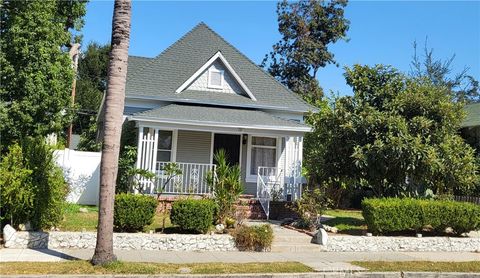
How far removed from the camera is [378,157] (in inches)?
515

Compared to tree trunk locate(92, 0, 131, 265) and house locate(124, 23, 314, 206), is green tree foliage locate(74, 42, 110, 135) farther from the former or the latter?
tree trunk locate(92, 0, 131, 265)

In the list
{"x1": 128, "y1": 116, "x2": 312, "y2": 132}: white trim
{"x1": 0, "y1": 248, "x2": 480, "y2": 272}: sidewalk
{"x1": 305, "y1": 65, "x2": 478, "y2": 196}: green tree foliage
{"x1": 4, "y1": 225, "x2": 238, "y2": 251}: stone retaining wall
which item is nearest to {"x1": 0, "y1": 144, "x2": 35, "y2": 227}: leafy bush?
{"x1": 4, "y1": 225, "x2": 238, "y2": 251}: stone retaining wall

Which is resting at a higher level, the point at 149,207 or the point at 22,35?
the point at 22,35

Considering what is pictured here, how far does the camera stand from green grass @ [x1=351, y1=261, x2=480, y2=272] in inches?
375

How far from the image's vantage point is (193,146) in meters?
18.3

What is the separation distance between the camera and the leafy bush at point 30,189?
10.3 metres

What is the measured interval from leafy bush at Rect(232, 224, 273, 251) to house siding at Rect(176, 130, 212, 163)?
7.43m

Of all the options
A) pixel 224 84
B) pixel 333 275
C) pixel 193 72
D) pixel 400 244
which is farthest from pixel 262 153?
pixel 333 275

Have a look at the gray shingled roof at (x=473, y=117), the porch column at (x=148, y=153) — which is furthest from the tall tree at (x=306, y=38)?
the porch column at (x=148, y=153)

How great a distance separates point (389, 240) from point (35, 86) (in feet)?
42.5

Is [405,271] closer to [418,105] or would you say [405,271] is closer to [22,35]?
[418,105]

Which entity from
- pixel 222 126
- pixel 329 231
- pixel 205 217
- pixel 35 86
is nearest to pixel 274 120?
pixel 222 126

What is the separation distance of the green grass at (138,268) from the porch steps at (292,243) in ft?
5.95

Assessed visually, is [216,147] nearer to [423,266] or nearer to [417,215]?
[417,215]
